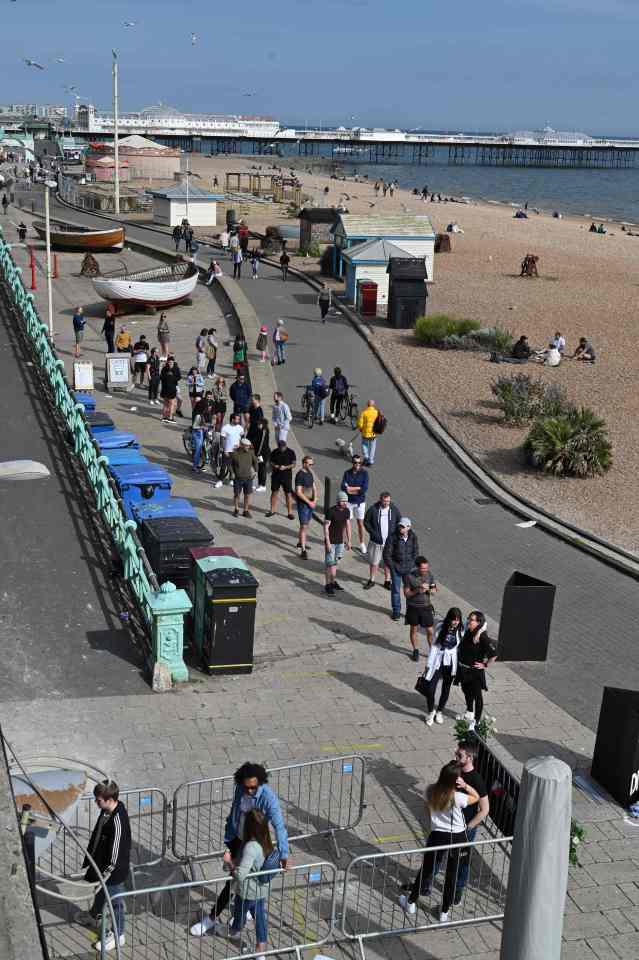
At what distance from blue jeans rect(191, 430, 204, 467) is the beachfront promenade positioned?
10.0 inches

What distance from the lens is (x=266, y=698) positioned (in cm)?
1112

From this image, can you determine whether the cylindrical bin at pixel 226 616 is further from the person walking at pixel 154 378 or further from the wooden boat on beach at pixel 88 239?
the wooden boat on beach at pixel 88 239

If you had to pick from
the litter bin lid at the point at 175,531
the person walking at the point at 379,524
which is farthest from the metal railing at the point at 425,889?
the person walking at the point at 379,524

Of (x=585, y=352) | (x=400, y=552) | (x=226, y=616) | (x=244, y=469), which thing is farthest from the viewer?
(x=585, y=352)

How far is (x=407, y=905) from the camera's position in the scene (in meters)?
7.96

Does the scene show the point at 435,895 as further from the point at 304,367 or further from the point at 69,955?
the point at 304,367

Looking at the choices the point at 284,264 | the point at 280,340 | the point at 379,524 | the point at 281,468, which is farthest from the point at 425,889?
the point at 284,264

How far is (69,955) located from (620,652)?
7865 mm

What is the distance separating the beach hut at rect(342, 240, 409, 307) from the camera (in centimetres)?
3481

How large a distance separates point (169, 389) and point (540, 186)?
140 metres

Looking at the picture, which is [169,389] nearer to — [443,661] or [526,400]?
[526,400]

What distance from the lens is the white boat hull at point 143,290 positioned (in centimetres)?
3175

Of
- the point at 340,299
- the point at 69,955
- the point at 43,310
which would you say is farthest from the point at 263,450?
the point at 340,299

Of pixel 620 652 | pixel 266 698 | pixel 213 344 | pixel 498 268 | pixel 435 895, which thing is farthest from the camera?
pixel 498 268
